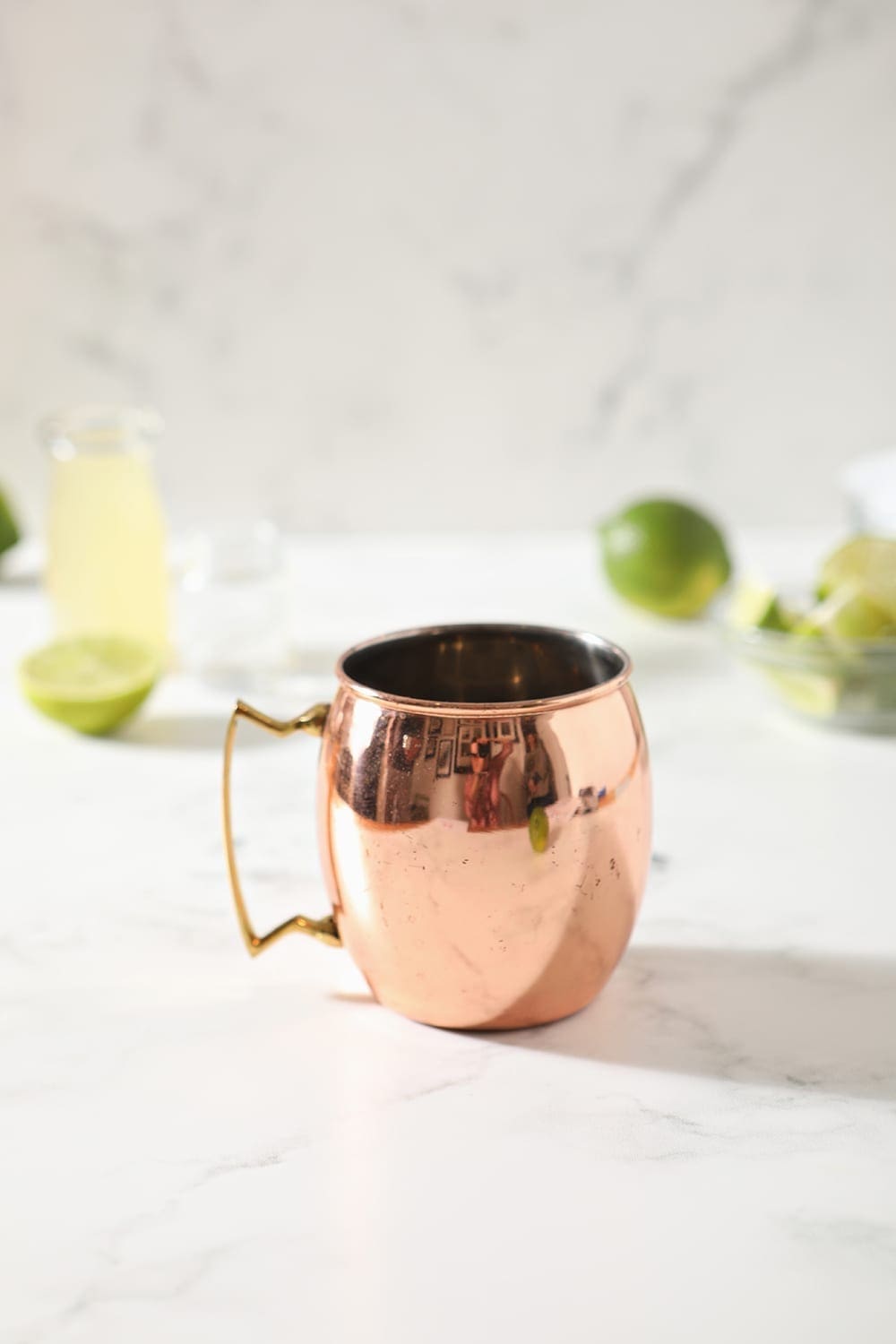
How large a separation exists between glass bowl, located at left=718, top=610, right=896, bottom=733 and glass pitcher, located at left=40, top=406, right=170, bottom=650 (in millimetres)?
480

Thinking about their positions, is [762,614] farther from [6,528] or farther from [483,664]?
[6,528]

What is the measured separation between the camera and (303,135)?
59.1 inches

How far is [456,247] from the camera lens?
5.09 feet

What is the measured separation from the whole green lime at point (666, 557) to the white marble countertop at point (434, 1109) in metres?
0.34

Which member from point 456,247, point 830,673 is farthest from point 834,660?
point 456,247

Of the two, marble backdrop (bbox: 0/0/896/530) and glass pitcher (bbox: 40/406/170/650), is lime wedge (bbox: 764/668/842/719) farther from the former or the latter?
marble backdrop (bbox: 0/0/896/530)

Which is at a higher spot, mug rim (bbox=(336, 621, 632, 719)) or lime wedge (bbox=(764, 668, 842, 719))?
mug rim (bbox=(336, 621, 632, 719))

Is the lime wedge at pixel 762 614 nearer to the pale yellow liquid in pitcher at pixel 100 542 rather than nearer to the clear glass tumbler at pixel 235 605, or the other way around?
the clear glass tumbler at pixel 235 605

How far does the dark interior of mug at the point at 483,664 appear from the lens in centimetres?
61

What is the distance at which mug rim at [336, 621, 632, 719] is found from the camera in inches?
19.7

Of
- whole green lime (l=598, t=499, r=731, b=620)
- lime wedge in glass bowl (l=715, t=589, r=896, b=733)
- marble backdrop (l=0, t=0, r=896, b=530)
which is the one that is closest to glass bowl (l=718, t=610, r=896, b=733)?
lime wedge in glass bowl (l=715, t=589, r=896, b=733)

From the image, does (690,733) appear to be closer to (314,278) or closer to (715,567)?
(715,567)

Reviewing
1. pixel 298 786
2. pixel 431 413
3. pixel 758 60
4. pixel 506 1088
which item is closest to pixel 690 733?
pixel 298 786

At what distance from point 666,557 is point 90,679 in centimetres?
49
